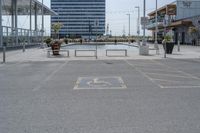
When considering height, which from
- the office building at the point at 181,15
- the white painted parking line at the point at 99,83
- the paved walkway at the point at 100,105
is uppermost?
the office building at the point at 181,15

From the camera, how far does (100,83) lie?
15.4m

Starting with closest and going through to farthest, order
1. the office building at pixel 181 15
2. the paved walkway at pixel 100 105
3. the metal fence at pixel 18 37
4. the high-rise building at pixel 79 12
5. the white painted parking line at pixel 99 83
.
Result: the paved walkway at pixel 100 105 → the white painted parking line at pixel 99 83 → the metal fence at pixel 18 37 → the office building at pixel 181 15 → the high-rise building at pixel 79 12

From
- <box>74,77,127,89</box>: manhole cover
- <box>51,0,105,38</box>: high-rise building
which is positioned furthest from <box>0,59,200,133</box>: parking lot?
<box>51,0,105,38</box>: high-rise building

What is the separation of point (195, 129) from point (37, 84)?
844 centimetres

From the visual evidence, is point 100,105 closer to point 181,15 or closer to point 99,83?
point 99,83

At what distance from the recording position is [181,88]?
44.6 ft

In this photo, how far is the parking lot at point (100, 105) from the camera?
26.0 ft

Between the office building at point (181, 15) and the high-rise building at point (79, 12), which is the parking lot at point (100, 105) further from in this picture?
the high-rise building at point (79, 12)

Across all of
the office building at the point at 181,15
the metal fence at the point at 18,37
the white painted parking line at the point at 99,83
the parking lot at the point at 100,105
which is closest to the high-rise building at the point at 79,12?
the office building at the point at 181,15

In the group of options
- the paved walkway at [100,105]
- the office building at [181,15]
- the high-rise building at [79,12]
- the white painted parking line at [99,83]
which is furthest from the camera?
the high-rise building at [79,12]

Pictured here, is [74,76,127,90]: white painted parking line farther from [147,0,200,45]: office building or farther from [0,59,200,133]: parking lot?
[147,0,200,45]: office building

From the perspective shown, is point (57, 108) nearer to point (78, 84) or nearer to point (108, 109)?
point (108, 109)

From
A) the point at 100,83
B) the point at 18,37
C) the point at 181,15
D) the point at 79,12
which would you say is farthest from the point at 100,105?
the point at 79,12

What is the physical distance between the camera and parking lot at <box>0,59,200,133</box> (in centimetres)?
794
